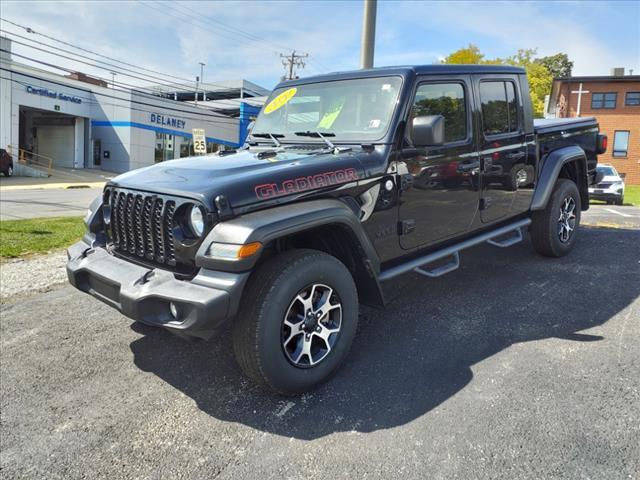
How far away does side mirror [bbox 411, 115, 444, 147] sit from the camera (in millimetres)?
3262

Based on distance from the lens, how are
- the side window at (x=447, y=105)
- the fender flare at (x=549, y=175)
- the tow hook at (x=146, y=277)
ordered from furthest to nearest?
the fender flare at (x=549, y=175) < the side window at (x=447, y=105) < the tow hook at (x=146, y=277)

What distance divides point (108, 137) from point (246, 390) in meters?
37.8

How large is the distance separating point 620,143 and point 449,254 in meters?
35.7

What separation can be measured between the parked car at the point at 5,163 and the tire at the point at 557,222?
2974 centimetres

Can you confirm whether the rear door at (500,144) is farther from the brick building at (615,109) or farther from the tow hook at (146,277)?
the brick building at (615,109)

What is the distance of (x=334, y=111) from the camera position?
3.78m

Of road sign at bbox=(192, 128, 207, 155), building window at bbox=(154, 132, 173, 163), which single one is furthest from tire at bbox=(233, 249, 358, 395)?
building window at bbox=(154, 132, 173, 163)

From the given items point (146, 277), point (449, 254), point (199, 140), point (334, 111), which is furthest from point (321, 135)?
point (199, 140)

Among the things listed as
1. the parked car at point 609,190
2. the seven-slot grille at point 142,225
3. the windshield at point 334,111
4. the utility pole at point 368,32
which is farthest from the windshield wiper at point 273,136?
the parked car at point 609,190

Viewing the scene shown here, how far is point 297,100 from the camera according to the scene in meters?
4.09

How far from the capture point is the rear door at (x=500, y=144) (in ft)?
13.8

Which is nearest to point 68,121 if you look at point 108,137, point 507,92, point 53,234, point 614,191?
point 108,137

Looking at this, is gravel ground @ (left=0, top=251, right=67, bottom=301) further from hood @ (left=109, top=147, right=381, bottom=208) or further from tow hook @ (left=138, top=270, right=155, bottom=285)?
tow hook @ (left=138, top=270, right=155, bottom=285)

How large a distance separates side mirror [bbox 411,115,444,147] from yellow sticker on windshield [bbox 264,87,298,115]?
132 centimetres
